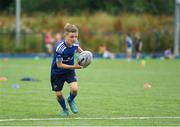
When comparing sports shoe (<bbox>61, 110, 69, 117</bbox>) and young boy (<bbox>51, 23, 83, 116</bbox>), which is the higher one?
young boy (<bbox>51, 23, 83, 116</bbox>)

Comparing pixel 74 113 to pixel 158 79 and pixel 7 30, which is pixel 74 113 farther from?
pixel 7 30

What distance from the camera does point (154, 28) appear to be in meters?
59.1

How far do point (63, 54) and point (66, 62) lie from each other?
205 mm

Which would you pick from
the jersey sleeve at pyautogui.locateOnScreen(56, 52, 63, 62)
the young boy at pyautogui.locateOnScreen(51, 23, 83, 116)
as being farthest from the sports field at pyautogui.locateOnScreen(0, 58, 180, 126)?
the jersey sleeve at pyautogui.locateOnScreen(56, 52, 63, 62)

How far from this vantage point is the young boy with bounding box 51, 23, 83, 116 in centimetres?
1466

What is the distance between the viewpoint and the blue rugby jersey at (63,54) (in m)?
14.7

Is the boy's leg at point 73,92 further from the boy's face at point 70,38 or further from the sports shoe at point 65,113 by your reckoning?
the boy's face at point 70,38

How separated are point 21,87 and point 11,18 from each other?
41437mm

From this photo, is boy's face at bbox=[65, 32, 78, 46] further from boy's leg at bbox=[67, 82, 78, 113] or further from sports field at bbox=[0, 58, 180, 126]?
sports field at bbox=[0, 58, 180, 126]

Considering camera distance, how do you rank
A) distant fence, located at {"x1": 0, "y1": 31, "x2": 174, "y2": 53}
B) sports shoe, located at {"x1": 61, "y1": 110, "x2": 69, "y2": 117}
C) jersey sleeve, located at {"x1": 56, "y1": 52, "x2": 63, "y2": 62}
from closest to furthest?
jersey sleeve, located at {"x1": 56, "y1": 52, "x2": 63, "y2": 62} → sports shoe, located at {"x1": 61, "y1": 110, "x2": 69, "y2": 117} → distant fence, located at {"x1": 0, "y1": 31, "x2": 174, "y2": 53}

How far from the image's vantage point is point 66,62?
587 inches

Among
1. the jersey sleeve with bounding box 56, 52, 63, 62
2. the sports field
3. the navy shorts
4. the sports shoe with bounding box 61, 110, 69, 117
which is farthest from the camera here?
the navy shorts

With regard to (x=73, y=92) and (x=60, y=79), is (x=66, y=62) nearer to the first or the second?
(x=60, y=79)

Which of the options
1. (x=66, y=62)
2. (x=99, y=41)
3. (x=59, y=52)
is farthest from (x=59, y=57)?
(x=99, y=41)
